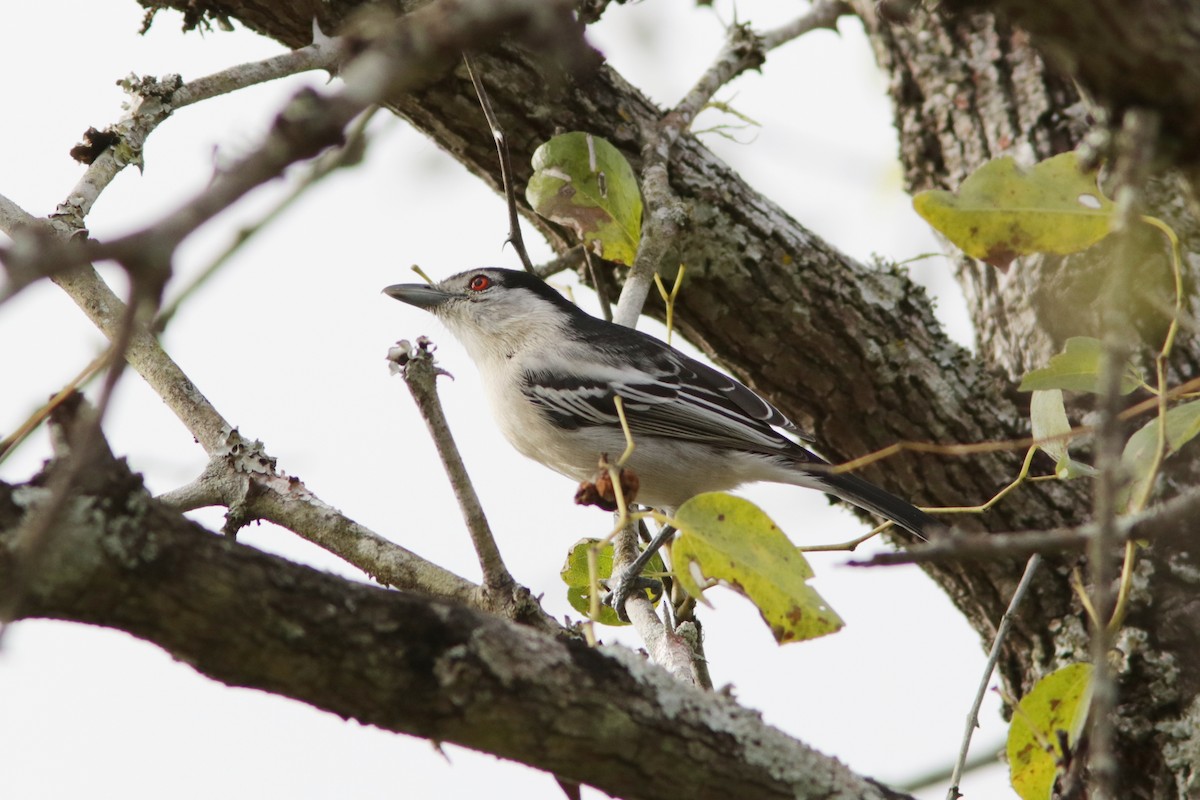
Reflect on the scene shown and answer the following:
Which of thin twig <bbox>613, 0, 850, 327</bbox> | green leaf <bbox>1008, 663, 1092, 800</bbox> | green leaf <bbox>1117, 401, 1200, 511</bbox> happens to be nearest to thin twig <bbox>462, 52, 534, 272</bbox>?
thin twig <bbox>613, 0, 850, 327</bbox>

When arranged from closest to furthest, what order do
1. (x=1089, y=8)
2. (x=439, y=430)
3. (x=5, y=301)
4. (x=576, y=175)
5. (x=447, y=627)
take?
(x=5, y=301) < (x=1089, y=8) < (x=447, y=627) < (x=439, y=430) < (x=576, y=175)

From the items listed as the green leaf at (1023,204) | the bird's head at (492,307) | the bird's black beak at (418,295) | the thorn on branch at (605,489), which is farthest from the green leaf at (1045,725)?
the bird's black beak at (418,295)

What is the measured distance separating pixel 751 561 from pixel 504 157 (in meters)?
2.24

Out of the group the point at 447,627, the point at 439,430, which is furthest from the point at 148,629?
the point at 439,430

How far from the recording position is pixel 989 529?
437cm

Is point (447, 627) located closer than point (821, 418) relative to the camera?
Yes

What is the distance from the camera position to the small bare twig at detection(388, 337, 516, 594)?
2.40m

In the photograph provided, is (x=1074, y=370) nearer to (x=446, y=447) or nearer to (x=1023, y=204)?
(x=1023, y=204)

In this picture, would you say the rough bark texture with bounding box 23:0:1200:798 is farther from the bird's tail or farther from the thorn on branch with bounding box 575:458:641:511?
the thorn on branch with bounding box 575:458:641:511

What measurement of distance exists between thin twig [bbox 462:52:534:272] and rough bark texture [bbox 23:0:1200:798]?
18 cm

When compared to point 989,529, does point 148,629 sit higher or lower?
lower

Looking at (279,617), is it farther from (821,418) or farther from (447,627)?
(821,418)

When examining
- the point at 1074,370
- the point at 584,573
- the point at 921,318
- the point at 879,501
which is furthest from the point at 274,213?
the point at 921,318

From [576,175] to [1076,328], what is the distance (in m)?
2.04
